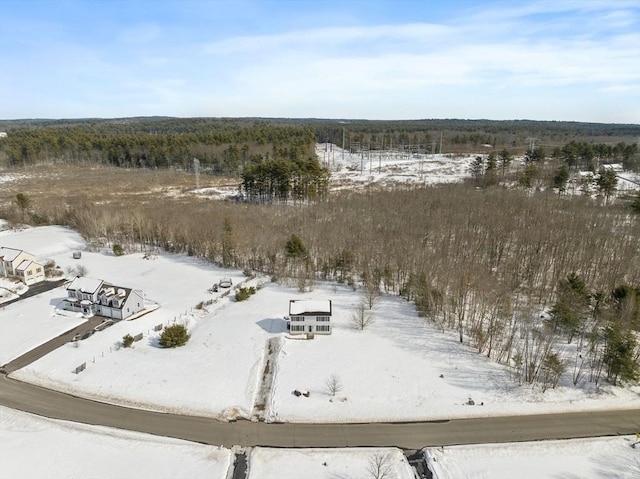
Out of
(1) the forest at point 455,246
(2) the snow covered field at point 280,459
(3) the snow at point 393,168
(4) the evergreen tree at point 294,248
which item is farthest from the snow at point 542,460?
(3) the snow at point 393,168

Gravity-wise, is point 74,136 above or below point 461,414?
above

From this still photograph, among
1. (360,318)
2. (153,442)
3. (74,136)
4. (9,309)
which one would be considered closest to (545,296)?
(360,318)

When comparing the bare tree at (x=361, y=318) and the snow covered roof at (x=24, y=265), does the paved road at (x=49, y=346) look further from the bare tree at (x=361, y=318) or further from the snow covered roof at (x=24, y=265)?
the bare tree at (x=361, y=318)

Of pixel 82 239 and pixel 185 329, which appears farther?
pixel 82 239

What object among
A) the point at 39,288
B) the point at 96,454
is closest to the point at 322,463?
the point at 96,454

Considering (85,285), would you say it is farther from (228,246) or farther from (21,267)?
(228,246)

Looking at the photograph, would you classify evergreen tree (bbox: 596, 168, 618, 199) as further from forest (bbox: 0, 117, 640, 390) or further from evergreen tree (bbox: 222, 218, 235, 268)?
evergreen tree (bbox: 222, 218, 235, 268)

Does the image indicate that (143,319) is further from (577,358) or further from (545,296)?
(545,296)

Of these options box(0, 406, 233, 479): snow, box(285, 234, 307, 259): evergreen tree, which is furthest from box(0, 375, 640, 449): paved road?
box(285, 234, 307, 259): evergreen tree
